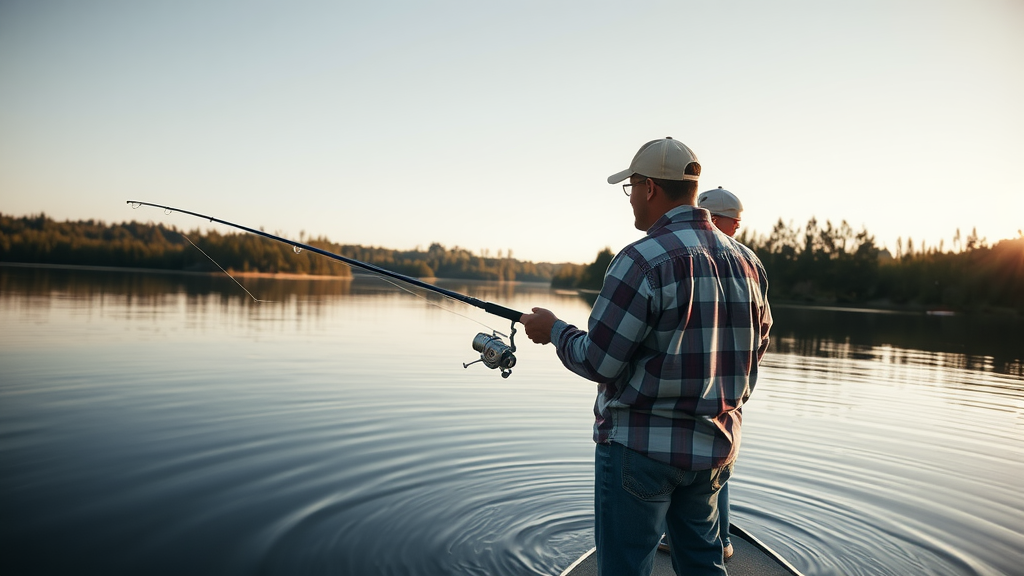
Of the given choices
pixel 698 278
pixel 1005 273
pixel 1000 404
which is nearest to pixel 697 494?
pixel 698 278

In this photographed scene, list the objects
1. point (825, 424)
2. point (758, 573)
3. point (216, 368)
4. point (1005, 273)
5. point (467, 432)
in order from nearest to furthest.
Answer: point (758, 573) < point (467, 432) < point (825, 424) < point (216, 368) < point (1005, 273)

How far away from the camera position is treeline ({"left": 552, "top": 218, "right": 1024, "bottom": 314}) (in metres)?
68.5

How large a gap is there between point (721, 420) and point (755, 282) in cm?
56

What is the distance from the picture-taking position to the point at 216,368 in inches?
460

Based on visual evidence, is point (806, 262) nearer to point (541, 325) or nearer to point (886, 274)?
point (886, 274)

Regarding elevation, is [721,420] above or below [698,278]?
below

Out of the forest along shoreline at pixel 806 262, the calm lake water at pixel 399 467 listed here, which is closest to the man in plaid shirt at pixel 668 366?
the calm lake water at pixel 399 467

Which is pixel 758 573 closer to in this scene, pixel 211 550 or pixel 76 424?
pixel 211 550

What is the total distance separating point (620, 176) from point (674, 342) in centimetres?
80

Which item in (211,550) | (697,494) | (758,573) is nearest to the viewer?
(697,494)

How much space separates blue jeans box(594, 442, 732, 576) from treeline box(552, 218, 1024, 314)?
262ft

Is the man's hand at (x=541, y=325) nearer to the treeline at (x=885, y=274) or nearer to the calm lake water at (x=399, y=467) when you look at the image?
the calm lake water at (x=399, y=467)

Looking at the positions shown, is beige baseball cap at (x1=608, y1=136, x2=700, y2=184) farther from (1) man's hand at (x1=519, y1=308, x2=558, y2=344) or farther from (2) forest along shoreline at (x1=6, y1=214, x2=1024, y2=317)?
(2) forest along shoreline at (x1=6, y1=214, x2=1024, y2=317)

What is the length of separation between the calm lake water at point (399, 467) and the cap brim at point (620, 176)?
2743 mm
